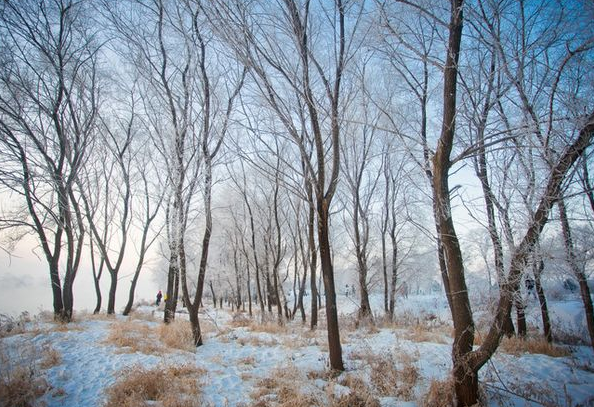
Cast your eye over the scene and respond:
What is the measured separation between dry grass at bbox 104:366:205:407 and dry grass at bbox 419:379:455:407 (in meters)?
2.92

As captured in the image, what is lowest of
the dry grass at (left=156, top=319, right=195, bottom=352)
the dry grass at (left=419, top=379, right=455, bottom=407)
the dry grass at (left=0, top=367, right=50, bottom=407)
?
the dry grass at (left=156, top=319, right=195, bottom=352)

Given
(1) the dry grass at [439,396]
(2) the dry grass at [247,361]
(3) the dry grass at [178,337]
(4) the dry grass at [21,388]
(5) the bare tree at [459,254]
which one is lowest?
(2) the dry grass at [247,361]

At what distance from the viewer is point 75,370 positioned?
448 cm

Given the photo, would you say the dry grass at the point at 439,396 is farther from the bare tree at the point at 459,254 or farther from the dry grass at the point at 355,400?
the dry grass at the point at 355,400

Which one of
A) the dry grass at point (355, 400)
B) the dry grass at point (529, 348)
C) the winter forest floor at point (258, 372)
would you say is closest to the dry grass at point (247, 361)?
the winter forest floor at point (258, 372)

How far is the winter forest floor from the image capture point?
3.49 meters

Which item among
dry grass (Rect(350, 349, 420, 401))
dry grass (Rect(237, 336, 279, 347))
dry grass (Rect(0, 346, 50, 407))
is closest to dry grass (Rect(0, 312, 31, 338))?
dry grass (Rect(0, 346, 50, 407))

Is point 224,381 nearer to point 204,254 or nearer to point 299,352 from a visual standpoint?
point 299,352

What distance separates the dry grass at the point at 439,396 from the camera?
321 cm

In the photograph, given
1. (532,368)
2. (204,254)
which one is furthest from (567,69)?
(204,254)

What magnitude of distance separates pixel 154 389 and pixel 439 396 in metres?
3.93

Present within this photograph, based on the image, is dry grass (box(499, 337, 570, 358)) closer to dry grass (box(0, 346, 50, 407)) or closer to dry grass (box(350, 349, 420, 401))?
dry grass (box(350, 349, 420, 401))

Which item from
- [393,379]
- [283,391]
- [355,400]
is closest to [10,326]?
[283,391]

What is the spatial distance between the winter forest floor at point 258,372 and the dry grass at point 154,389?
0.01m
